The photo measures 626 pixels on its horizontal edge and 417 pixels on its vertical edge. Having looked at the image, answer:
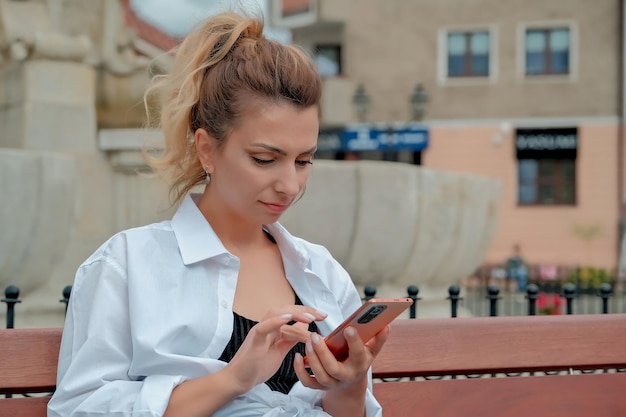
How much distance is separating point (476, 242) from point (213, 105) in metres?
5.12

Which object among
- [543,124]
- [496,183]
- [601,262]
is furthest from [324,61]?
[496,183]

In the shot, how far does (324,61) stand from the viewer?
88.7 ft

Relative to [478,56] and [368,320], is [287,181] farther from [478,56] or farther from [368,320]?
[478,56]

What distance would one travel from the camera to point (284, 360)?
1999 mm

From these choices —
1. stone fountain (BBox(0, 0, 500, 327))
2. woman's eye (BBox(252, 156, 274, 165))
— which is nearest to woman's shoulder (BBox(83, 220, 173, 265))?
woman's eye (BBox(252, 156, 274, 165))

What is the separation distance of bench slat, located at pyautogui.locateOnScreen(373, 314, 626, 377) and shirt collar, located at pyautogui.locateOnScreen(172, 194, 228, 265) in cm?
59

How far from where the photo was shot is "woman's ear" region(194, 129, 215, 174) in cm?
197

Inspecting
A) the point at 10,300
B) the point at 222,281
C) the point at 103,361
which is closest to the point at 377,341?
the point at 222,281

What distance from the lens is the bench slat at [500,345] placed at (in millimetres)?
2352

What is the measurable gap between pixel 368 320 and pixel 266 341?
7.4 inches

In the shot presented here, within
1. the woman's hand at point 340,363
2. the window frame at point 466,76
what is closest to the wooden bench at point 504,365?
the woman's hand at point 340,363

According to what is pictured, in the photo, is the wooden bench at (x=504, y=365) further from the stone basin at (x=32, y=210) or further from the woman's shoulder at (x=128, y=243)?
the stone basin at (x=32, y=210)

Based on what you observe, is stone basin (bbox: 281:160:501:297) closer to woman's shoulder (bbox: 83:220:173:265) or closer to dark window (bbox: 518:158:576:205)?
woman's shoulder (bbox: 83:220:173:265)

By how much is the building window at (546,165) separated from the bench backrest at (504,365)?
23.0m
